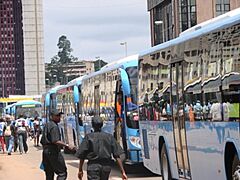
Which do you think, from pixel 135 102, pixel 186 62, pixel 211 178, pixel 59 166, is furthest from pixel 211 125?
pixel 135 102

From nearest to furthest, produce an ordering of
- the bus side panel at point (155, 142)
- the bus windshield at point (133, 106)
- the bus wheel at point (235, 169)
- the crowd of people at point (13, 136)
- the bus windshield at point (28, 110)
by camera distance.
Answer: the bus wheel at point (235, 169) → the bus side panel at point (155, 142) → the bus windshield at point (133, 106) → the crowd of people at point (13, 136) → the bus windshield at point (28, 110)

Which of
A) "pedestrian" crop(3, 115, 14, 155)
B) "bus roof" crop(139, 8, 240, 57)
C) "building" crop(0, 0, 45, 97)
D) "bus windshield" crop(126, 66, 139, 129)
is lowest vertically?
"pedestrian" crop(3, 115, 14, 155)

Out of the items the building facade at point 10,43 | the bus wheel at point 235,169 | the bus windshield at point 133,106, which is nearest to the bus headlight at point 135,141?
the bus windshield at point 133,106

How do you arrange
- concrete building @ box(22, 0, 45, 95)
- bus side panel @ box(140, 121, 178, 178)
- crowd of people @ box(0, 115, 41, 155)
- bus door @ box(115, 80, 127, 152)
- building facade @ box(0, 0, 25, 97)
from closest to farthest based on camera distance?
bus side panel @ box(140, 121, 178, 178) → bus door @ box(115, 80, 127, 152) → crowd of people @ box(0, 115, 41, 155) → concrete building @ box(22, 0, 45, 95) → building facade @ box(0, 0, 25, 97)

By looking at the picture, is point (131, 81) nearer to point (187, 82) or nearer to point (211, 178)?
point (187, 82)

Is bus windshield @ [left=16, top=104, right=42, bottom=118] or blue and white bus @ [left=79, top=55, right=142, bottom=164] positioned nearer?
blue and white bus @ [left=79, top=55, right=142, bottom=164]

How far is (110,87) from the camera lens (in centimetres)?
2280

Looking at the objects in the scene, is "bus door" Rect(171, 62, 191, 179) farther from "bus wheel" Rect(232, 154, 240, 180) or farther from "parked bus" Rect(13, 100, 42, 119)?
"parked bus" Rect(13, 100, 42, 119)

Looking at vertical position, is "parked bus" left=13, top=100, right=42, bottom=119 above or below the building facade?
below

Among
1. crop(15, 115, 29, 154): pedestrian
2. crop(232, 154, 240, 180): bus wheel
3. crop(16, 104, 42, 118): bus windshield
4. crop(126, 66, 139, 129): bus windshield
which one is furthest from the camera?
crop(16, 104, 42, 118): bus windshield

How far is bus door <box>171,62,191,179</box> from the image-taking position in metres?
14.2

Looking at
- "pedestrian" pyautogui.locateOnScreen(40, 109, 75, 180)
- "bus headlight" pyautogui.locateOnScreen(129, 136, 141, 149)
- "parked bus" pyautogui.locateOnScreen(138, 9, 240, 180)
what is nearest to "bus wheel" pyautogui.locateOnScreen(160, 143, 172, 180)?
"parked bus" pyautogui.locateOnScreen(138, 9, 240, 180)

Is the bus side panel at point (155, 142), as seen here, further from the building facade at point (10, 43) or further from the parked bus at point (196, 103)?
the building facade at point (10, 43)

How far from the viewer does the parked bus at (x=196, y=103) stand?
11438 millimetres
